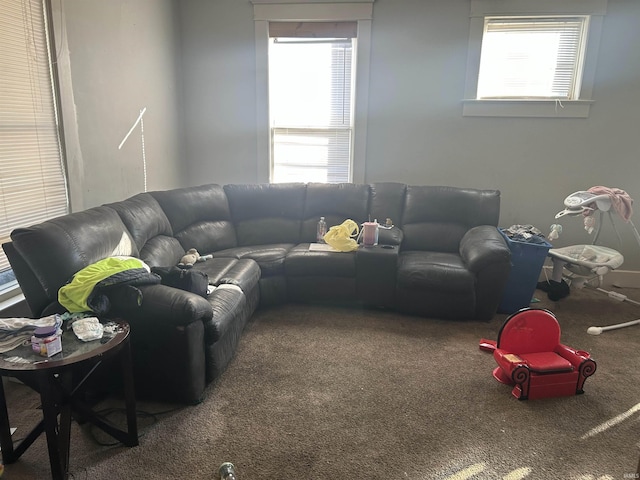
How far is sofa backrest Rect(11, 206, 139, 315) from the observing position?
2127 mm

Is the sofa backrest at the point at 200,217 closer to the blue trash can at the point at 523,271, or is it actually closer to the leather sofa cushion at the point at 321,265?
the leather sofa cushion at the point at 321,265

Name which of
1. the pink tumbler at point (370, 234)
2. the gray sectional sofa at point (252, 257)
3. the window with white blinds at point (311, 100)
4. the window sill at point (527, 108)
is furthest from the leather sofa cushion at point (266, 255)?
the window sill at point (527, 108)

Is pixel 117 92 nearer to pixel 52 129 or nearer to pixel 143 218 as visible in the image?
pixel 52 129

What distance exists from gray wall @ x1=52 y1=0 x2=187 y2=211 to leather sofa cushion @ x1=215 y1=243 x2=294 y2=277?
36.8 inches

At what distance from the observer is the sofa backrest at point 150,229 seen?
2875 millimetres

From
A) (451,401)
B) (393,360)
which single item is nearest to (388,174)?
(393,360)

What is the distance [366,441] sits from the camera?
6.72 ft

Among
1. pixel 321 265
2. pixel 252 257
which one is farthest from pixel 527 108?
pixel 252 257

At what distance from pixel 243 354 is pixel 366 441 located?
1053 mm

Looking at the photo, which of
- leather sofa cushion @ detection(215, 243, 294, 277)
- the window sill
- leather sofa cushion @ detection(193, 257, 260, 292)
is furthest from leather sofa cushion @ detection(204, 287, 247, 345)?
the window sill

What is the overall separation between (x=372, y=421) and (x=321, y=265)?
149 centimetres

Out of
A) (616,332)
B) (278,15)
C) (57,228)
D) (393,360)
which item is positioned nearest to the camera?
(57,228)

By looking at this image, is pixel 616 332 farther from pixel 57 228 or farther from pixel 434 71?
pixel 57 228

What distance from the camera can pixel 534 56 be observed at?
3992 millimetres
